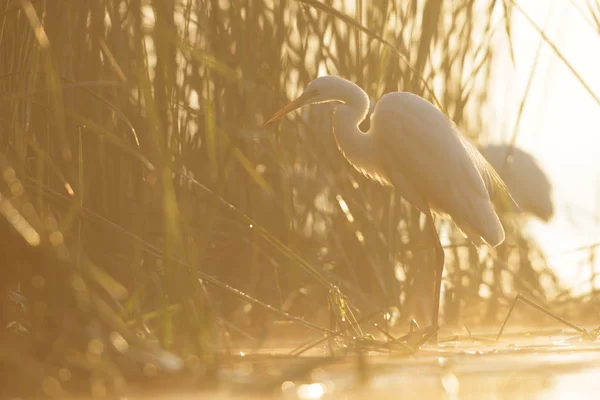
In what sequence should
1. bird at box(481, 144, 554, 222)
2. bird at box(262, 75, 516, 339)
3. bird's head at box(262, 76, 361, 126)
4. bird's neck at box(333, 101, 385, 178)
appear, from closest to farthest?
bird's head at box(262, 76, 361, 126), bird at box(262, 75, 516, 339), bird's neck at box(333, 101, 385, 178), bird at box(481, 144, 554, 222)

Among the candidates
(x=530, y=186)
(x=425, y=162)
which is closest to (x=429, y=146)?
(x=425, y=162)

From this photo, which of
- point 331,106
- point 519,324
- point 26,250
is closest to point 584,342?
point 519,324

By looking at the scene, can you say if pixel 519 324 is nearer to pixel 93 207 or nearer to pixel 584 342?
pixel 584 342

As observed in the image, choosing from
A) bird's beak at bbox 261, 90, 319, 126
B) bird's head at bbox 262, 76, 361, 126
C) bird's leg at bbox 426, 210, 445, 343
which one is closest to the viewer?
bird's beak at bbox 261, 90, 319, 126

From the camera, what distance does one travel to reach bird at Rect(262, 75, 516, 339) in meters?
3.94

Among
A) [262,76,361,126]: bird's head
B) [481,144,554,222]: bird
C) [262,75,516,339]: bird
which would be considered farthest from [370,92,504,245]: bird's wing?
[481,144,554,222]: bird

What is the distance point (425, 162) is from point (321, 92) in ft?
1.94

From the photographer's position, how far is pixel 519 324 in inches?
173

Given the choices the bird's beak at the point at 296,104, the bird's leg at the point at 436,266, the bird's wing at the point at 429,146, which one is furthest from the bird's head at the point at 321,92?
the bird's leg at the point at 436,266

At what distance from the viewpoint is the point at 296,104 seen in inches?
141

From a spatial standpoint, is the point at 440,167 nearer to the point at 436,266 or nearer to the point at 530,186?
the point at 436,266

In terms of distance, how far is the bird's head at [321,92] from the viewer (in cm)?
357

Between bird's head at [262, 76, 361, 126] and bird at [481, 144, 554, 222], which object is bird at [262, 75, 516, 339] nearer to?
bird's head at [262, 76, 361, 126]

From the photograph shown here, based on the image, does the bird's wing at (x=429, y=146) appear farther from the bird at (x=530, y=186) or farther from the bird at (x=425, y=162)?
the bird at (x=530, y=186)
